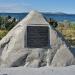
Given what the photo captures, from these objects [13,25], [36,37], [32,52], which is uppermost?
[13,25]

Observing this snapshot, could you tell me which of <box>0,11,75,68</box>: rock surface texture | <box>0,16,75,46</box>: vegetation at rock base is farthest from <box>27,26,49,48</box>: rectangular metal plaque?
<box>0,16,75,46</box>: vegetation at rock base

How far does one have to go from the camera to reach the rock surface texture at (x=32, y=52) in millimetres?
12531

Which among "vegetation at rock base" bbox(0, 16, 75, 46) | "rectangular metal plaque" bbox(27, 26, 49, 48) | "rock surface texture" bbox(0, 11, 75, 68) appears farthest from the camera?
"vegetation at rock base" bbox(0, 16, 75, 46)

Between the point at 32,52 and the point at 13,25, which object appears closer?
the point at 32,52

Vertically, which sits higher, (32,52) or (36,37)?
(36,37)

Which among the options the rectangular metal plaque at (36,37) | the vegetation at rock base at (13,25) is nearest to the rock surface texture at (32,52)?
the rectangular metal plaque at (36,37)

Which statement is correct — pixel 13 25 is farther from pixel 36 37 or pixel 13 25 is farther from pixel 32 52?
pixel 32 52

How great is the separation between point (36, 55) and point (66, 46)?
986 mm

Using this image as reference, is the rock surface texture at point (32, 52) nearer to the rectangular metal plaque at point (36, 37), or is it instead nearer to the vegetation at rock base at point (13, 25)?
the rectangular metal plaque at point (36, 37)

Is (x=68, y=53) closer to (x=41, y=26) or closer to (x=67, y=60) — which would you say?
(x=67, y=60)

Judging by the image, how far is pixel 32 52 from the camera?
1258 cm

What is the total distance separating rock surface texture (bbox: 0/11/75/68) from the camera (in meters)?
12.5

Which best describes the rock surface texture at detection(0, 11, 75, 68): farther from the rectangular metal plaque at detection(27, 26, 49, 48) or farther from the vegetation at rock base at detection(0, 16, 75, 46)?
the vegetation at rock base at detection(0, 16, 75, 46)

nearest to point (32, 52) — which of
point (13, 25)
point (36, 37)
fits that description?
point (36, 37)
